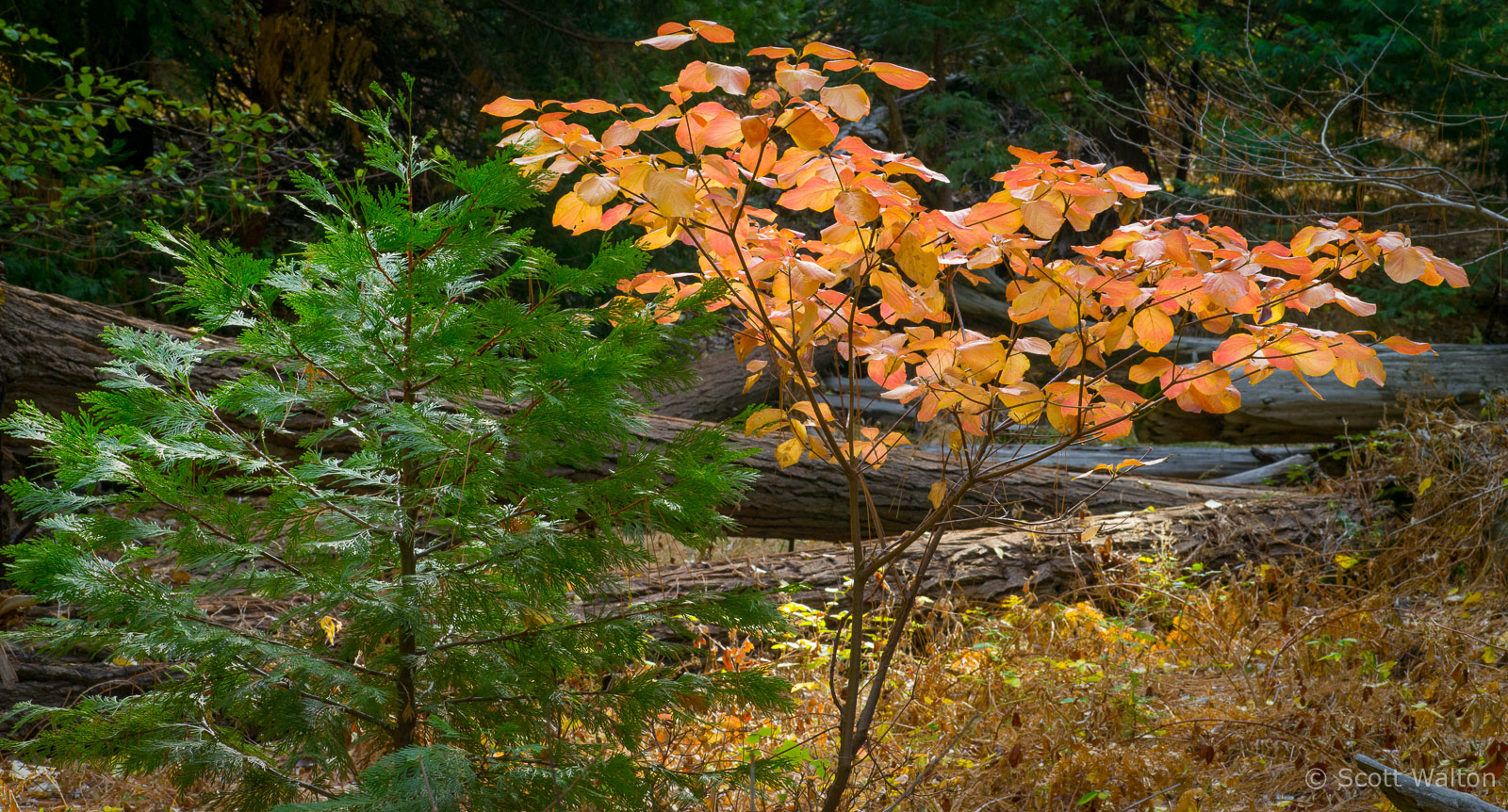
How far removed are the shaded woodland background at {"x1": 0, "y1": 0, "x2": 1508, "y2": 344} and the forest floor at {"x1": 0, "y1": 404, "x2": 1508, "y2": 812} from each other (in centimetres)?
142

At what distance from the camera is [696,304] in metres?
1.79

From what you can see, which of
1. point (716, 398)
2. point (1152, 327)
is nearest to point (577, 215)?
point (1152, 327)

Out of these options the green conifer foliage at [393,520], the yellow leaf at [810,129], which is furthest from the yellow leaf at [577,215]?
the yellow leaf at [810,129]

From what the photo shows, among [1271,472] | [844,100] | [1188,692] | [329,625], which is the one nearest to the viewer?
[844,100]

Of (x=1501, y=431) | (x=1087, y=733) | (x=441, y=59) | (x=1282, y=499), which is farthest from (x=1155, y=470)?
(x=441, y=59)

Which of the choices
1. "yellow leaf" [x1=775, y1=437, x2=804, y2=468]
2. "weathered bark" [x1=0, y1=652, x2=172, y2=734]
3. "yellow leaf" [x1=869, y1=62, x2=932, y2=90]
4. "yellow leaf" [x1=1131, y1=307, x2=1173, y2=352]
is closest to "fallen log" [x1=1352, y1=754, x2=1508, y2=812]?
"yellow leaf" [x1=1131, y1=307, x2=1173, y2=352]

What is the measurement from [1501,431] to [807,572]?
11.2 feet

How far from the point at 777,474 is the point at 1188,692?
6.35 feet

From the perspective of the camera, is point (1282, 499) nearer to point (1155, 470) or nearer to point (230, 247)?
point (1155, 470)

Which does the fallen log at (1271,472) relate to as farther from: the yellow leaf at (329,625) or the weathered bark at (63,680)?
the weathered bark at (63,680)

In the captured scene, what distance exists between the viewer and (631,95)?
6.06 metres

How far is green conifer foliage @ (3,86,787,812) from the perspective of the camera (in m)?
1.50

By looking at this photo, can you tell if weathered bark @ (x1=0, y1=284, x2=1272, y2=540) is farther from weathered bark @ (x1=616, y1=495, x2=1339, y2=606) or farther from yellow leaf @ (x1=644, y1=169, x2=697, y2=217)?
yellow leaf @ (x1=644, y1=169, x2=697, y2=217)

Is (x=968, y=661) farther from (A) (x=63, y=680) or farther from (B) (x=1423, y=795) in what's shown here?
(A) (x=63, y=680)
